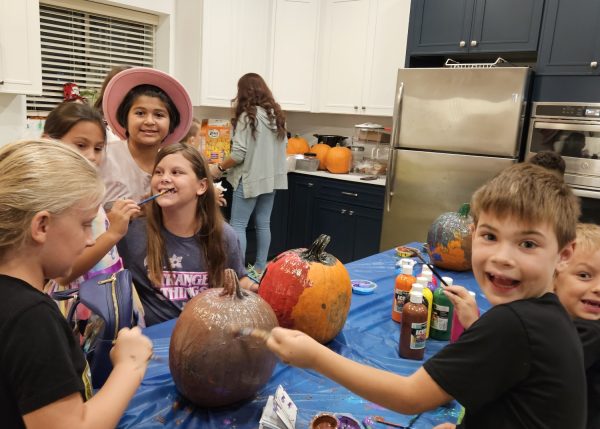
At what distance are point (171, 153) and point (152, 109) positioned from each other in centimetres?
45

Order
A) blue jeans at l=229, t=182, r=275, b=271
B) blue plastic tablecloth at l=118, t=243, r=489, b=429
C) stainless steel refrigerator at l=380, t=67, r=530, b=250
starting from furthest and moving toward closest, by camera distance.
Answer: blue jeans at l=229, t=182, r=275, b=271 < stainless steel refrigerator at l=380, t=67, r=530, b=250 < blue plastic tablecloth at l=118, t=243, r=489, b=429

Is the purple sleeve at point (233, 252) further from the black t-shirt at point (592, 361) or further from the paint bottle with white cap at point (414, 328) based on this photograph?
the black t-shirt at point (592, 361)

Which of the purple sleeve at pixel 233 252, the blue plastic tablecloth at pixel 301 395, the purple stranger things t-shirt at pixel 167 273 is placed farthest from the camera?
the purple sleeve at pixel 233 252

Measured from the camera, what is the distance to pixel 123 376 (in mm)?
888

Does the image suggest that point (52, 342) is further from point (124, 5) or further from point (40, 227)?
point (124, 5)

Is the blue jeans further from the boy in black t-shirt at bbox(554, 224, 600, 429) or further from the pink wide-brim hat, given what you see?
the boy in black t-shirt at bbox(554, 224, 600, 429)

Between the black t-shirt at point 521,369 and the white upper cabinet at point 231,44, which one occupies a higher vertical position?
the white upper cabinet at point 231,44

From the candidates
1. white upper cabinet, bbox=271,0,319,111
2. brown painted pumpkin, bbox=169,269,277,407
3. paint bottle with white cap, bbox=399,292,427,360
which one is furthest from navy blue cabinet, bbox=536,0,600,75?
brown painted pumpkin, bbox=169,269,277,407

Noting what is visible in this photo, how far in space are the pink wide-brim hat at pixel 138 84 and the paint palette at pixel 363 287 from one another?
101 centimetres

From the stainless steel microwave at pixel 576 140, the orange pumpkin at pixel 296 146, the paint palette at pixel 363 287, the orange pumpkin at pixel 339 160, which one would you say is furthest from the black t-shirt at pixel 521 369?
the orange pumpkin at pixel 296 146

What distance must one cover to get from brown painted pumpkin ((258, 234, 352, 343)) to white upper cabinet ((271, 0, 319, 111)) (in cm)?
355

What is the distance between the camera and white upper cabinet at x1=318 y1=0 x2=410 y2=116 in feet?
13.6

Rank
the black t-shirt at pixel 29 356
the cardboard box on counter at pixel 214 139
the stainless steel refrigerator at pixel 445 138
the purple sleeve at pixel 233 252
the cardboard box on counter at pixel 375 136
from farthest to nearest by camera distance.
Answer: the cardboard box on counter at pixel 375 136 < the cardboard box on counter at pixel 214 139 < the stainless steel refrigerator at pixel 445 138 < the purple sleeve at pixel 233 252 < the black t-shirt at pixel 29 356

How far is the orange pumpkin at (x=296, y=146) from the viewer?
4766 millimetres
